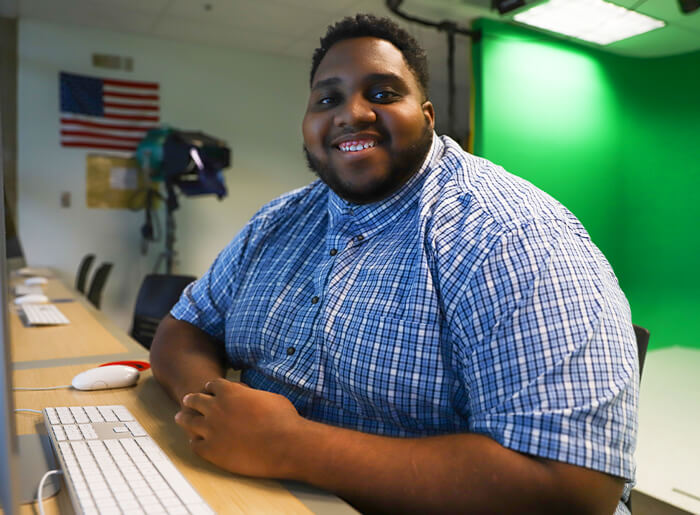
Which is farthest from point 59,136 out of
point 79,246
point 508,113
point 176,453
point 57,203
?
point 176,453

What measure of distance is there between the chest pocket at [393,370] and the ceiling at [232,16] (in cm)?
285

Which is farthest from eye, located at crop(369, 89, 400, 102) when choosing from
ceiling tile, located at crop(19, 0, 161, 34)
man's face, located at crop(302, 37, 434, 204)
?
ceiling tile, located at crop(19, 0, 161, 34)

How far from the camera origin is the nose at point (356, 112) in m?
1.12

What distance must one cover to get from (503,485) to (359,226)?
0.61 meters

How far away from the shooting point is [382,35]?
3.89ft

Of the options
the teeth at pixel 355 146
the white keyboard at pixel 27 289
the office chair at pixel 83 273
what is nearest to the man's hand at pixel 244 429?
the teeth at pixel 355 146

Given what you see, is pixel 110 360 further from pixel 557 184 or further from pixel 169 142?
pixel 169 142

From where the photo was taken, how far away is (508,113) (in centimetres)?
264

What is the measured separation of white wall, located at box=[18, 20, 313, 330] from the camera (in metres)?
4.87

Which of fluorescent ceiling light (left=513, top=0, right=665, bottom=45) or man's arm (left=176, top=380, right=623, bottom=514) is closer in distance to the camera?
man's arm (left=176, top=380, right=623, bottom=514)

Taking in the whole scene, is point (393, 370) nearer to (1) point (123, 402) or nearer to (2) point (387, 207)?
(2) point (387, 207)

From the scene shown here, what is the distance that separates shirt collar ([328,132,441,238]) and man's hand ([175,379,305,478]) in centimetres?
44

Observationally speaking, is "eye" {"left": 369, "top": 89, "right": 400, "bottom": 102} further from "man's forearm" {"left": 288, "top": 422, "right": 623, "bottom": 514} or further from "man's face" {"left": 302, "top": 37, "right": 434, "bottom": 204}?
"man's forearm" {"left": 288, "top": 422, "right": 623, "bottom": 514}

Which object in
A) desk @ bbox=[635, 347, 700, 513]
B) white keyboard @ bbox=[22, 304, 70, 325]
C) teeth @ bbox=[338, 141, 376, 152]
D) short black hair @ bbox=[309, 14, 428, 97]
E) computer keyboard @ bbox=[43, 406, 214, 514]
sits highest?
short black hair @ bbox=[309, 14, 428, 97]
